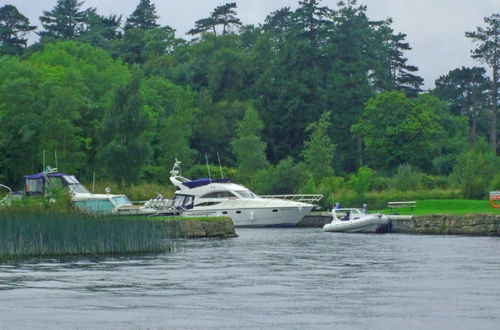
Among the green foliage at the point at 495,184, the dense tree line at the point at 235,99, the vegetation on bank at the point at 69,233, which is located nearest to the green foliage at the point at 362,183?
the dense tree line at the point at 235,99

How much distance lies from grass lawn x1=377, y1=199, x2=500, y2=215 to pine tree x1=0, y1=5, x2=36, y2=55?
74944 mm

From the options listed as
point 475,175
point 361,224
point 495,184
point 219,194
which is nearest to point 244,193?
point 219,194

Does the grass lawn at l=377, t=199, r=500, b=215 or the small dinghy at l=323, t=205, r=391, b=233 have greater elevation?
the grass lawn at l=377, t=199, r=500, b=215

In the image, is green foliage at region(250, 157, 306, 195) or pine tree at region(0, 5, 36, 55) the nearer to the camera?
green foliage at region(250, 157, 306, 195)

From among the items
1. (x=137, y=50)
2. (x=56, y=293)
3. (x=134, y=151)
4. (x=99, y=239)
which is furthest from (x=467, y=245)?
(x=137, y=50)

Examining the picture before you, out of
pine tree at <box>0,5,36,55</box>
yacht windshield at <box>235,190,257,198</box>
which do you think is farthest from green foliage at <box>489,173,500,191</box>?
pine tree at <box>0,5,36,55</box>

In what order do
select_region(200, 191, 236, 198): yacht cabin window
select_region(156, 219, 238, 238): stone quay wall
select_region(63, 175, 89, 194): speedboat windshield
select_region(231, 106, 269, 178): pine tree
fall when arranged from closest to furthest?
select_region(156, 219, 238, 238): stone quay wall < select_region(63, 175, 89, 194): speedboat windshield < select_region(200, 191, 236, 198): yacht cabin window < select_region(231, 106, 269, 178): pine tree

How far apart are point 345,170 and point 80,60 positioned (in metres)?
32.1

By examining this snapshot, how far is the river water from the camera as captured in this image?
27.3 meters

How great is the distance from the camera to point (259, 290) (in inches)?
1313

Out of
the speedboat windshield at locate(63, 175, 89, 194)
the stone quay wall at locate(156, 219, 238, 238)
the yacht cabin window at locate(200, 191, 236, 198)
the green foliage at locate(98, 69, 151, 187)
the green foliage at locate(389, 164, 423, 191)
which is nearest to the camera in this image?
the stone quay wall at locate(156, 219, 238, 238)

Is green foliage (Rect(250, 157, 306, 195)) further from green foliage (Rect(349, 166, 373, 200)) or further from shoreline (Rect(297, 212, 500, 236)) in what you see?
shoreline (Rect(297, 212, 500, 236))

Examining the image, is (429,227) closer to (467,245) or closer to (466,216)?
(466,216)

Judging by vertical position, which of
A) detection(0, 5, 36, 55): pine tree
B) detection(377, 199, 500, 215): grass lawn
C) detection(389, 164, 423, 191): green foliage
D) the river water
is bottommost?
the river water
